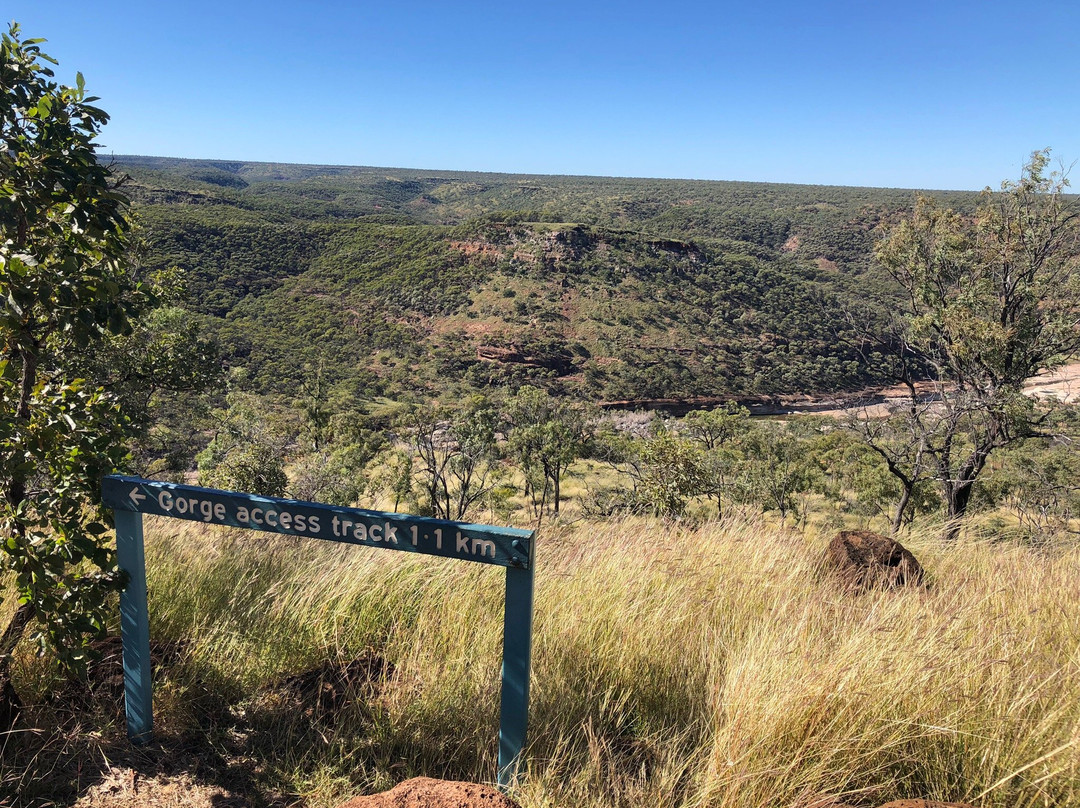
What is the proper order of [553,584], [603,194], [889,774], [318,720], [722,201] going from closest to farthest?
1. [889,774]
2. [318,720]
3. [553,584]
4. [722,201]
5. [603,194]

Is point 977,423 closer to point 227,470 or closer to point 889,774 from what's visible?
point 889,774

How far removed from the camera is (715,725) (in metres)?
2.07

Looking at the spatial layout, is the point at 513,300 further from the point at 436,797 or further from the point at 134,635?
the point at 436,797

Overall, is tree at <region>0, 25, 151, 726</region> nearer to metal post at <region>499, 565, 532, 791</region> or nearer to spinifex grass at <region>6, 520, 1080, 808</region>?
spinifex grass at <region>6, 520, 1080, 808</region>

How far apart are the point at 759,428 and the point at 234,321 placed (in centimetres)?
5348

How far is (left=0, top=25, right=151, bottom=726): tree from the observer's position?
2.02 metres

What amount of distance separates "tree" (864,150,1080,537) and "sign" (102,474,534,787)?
30.9ft

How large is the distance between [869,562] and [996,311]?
345 inches

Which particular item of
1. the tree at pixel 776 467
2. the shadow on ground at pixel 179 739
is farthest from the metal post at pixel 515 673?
the tree at pixel 776 467

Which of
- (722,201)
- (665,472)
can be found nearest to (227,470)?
(665,472)

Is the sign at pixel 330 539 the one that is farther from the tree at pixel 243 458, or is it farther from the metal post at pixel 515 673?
the tree at pixel 243 458

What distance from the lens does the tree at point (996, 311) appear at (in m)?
9.48

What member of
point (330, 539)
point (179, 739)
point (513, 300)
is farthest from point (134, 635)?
point (513, 300)

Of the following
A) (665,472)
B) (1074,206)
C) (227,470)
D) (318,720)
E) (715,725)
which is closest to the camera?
(715,725)
